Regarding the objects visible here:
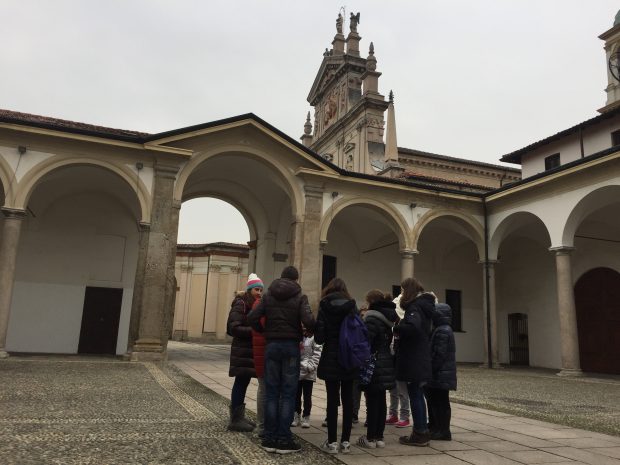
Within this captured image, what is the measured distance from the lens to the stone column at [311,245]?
15.6 m

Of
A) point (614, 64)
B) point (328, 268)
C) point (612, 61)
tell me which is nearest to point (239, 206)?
point (328, 268)

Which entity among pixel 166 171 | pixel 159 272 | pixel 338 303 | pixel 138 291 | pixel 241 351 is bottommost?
pixel 241 351

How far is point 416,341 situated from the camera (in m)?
5.26

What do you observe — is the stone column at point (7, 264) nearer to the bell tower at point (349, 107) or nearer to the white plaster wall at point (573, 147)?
the bell tower at point (349, 107)

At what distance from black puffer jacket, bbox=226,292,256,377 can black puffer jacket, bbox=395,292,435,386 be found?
62.8 inches

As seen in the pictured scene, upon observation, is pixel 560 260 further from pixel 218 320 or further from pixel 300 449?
pixel 218 320

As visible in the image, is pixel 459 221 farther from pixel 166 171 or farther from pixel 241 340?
pixel 241 340

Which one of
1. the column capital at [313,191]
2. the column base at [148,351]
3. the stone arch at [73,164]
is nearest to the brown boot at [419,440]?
the column base at [148,351]

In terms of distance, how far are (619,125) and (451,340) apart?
1608 centimetres

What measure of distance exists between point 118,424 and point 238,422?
1.37m

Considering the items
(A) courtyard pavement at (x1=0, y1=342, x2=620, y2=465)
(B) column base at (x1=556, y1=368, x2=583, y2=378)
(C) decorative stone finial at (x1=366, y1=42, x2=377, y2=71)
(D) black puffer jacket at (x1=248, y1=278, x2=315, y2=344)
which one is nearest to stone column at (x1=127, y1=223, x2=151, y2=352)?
(A) courtyard pavement at (x1=0, y1=342, x2=620, y2=465)

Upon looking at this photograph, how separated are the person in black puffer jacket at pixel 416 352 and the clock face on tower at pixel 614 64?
2827cm

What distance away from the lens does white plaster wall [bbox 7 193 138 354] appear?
15789 millimetres

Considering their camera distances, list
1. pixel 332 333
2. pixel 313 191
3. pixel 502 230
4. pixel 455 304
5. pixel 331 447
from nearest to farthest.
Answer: pixel 331 447, pixel 332 333, pixel 313 191, pixel 502 230, pixel 455 304
